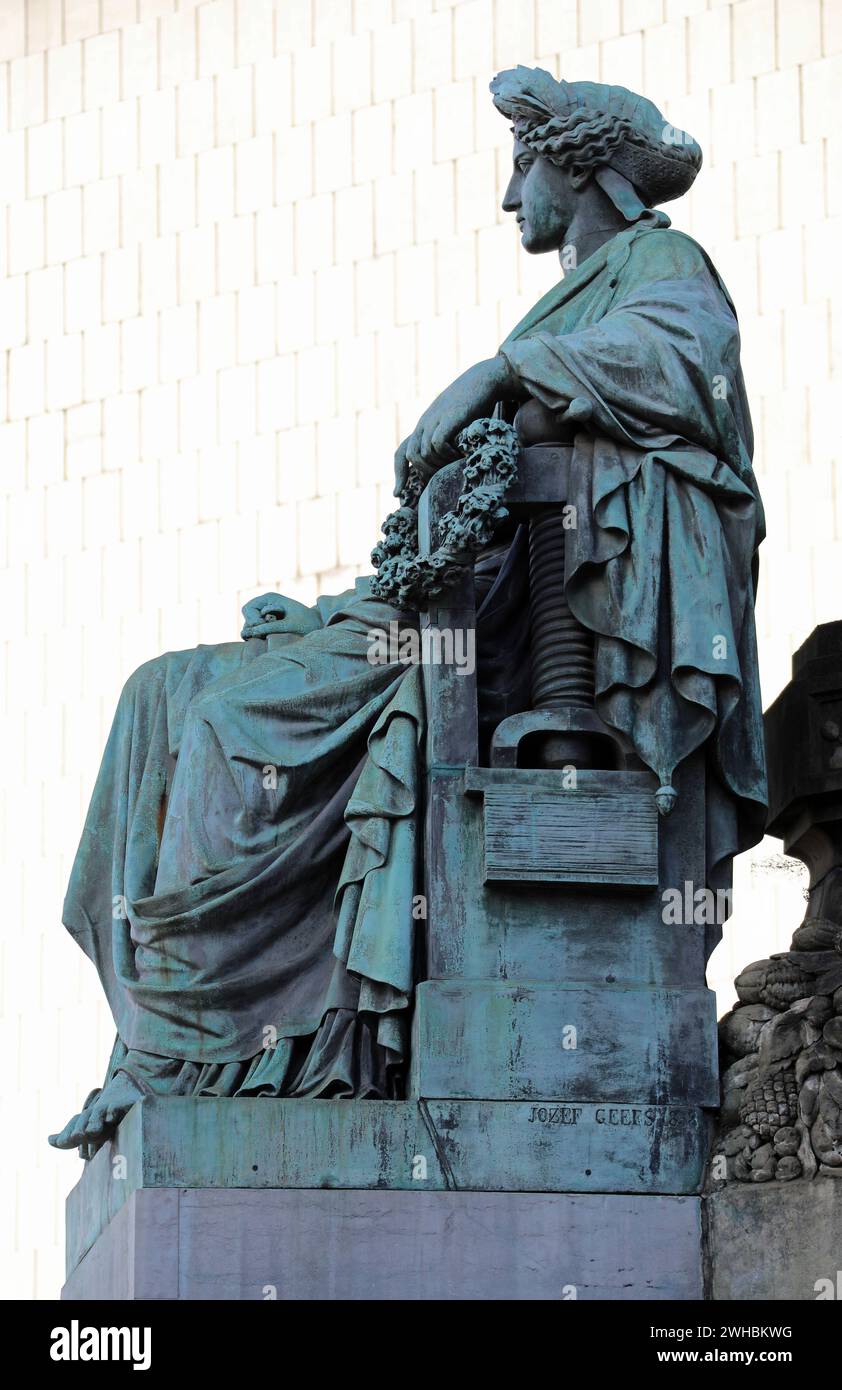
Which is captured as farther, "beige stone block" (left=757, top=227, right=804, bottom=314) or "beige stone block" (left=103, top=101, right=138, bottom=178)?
"beige stone block" (left=103, top=101, right=138, bottom=178)

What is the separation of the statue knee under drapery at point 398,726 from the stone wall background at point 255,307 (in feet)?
24.4

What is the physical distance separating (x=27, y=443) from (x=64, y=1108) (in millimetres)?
3890

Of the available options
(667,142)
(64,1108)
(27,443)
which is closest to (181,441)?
(27,443)

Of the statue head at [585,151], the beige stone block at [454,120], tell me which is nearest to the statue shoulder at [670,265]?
the statue head at [585,151]

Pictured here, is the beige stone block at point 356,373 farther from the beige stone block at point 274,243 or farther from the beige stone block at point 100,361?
the beige stone block at point 100,361

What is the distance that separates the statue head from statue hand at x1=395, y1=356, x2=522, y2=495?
877 mm

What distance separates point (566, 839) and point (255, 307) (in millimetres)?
10848

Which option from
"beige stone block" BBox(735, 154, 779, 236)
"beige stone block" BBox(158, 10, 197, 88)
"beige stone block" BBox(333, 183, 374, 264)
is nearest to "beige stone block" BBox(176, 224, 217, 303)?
"beige stone block" BBox(333, 183, 374, 264)

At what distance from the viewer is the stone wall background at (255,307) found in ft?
67.9

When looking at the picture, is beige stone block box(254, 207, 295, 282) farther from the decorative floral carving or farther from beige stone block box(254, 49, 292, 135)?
the decorative floral carving

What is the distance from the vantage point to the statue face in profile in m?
13.1

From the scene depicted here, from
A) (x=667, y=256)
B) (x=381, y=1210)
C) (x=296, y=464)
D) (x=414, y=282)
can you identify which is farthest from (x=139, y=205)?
(x=381, y=1210)

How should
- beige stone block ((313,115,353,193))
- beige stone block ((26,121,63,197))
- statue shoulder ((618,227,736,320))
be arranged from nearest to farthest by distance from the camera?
statue shoulder ((618,227,736,320)) < beige stone block ((313,115,353,193)) < beige stone block ((26,121,63,197))

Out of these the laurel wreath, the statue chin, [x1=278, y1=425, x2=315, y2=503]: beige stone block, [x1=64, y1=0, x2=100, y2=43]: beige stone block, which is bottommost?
the laurel wreath
